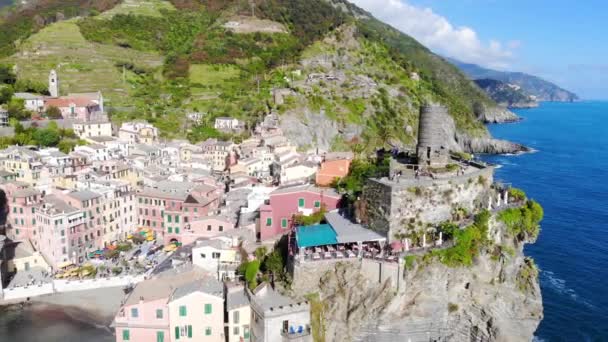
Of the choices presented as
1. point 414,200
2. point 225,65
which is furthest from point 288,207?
point 225,65

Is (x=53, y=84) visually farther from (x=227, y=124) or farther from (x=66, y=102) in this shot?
(x=227, y=124)

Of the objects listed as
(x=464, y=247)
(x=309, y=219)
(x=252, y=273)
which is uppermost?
(x=309, y=219)

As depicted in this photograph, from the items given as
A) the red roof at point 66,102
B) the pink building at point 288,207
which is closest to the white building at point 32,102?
the red roof at point 66,102

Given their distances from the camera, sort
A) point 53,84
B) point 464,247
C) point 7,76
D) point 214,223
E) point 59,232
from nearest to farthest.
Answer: point 464,247 → point 214,223 → point 59,232 → point 7,76 → point 53,84

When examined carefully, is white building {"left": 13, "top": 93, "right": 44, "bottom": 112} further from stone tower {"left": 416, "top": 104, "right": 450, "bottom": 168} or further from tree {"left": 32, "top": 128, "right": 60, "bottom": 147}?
stone tower {"left": 416, "top": 104, "right": 450, "bottom": 168}

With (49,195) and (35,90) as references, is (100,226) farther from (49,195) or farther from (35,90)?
(35,90)

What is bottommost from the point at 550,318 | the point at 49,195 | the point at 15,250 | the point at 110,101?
the point at 550,318

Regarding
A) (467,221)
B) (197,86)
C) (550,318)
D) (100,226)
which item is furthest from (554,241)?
(197,86)

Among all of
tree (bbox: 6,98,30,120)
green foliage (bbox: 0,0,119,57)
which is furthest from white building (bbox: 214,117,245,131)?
green foliage (bbox: 0,0,119,57)
